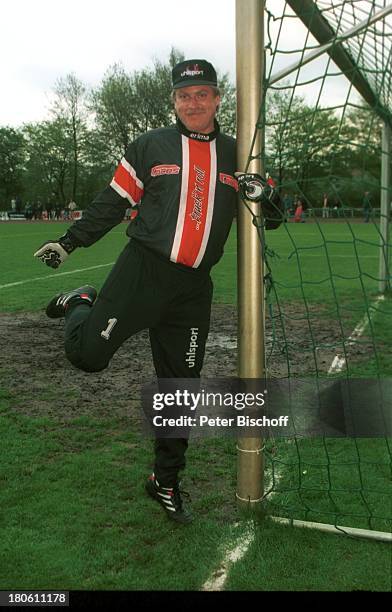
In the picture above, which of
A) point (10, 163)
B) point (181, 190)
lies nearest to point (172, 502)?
point (181, 190)

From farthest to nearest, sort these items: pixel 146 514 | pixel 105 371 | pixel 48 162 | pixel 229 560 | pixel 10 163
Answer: pixel 10 163, pixel 48 162, pixel 105 371, pixel 146 514, pixel 229 560

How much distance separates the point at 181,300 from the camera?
2.88m

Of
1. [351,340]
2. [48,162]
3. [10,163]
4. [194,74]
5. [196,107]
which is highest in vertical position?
[10,163]

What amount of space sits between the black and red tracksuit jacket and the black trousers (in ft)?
0.32

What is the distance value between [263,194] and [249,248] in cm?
27

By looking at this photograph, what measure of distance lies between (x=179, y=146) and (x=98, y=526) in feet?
6.03

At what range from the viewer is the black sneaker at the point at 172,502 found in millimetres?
2750

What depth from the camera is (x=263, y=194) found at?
2.63m

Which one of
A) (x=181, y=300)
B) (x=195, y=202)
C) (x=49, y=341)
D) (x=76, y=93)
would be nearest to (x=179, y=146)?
(x=195, y=202)

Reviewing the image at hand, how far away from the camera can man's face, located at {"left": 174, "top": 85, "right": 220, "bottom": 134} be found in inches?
109

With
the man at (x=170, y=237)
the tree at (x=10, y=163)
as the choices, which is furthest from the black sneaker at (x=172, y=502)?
the tree at (x=10, y=163)

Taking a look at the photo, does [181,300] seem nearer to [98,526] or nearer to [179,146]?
[179,146]

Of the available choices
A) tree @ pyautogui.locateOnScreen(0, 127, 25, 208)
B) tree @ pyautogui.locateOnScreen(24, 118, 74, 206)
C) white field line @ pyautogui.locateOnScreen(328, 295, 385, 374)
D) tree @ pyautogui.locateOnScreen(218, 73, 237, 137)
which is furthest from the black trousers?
tree @ pyautogui.locateOnScreen(0, 127, 25, 208)

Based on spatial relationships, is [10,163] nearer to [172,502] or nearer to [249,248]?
[249,248]
